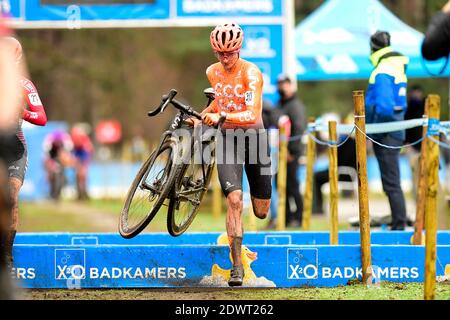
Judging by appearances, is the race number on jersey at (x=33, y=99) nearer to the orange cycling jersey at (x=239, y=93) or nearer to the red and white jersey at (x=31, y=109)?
the red and white jersey at (x=31, y=109)

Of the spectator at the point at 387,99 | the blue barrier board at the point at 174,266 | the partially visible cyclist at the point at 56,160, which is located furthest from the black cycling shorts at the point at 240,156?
the partially visible cyclist at the point at 56,160

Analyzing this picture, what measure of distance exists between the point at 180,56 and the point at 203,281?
3852 cm

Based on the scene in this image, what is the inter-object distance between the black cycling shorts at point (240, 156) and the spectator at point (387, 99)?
2737 mm

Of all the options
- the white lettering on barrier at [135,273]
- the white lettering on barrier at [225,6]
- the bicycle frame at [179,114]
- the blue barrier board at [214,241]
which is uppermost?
the white lettering on barrier at [225,6]

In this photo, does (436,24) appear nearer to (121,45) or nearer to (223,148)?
(223,148)

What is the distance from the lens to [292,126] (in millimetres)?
17953

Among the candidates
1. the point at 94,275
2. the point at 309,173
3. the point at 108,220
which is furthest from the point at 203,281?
the point at 108,220

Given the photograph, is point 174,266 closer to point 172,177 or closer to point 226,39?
point 172,177

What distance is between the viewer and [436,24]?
8477mm

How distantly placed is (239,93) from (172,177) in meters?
0.98

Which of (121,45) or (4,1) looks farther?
(121,45)

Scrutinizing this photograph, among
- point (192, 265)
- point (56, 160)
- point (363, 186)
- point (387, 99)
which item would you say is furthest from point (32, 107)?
point (56, 160)

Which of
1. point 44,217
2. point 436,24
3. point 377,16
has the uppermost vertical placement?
point 377,16

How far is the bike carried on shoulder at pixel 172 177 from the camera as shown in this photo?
10406mm
